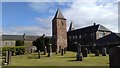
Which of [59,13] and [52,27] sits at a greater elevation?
[59,13]

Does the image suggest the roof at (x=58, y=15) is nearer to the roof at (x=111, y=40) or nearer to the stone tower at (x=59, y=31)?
the stone tower at (x=59, y=31)

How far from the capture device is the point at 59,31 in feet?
212

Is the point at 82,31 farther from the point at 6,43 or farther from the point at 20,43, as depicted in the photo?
the point at 6,43

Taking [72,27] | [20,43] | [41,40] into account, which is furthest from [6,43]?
[41,40]

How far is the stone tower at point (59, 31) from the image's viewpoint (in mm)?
63406

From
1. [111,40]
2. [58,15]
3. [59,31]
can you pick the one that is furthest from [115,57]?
[58,15]

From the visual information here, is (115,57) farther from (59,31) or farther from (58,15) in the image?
(58,15)

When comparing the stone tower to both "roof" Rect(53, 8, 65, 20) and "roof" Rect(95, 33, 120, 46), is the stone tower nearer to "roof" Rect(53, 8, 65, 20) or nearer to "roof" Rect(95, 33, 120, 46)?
"roof" Rect(53, 8, 65, 20)

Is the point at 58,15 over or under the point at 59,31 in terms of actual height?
over

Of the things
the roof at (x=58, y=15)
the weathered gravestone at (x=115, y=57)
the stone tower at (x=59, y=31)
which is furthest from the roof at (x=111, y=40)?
the weathered gravestone at (x=115, y=57)

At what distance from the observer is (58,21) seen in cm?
6550

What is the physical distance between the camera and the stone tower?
208 feet

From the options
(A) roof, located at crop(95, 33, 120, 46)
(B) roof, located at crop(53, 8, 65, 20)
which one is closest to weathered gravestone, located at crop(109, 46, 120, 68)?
(A) roof, located at crop(95, 33, 120, 46)

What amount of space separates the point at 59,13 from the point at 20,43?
17.1 meters
